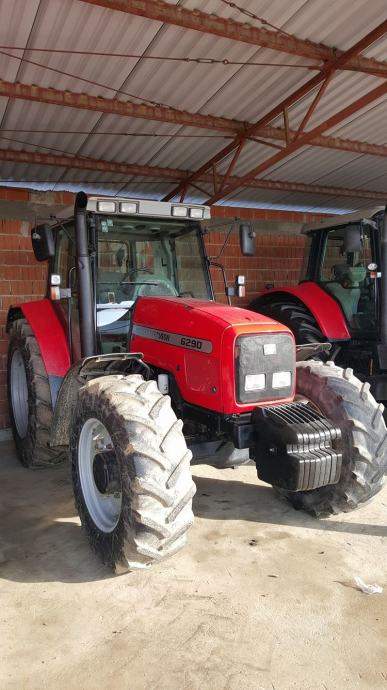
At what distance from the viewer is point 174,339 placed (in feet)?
10.9

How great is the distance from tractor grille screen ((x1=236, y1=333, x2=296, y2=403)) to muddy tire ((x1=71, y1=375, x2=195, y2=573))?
19.2 inches

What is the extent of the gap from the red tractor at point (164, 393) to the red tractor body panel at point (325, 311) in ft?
5.51

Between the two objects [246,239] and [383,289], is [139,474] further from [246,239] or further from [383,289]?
[383,289]

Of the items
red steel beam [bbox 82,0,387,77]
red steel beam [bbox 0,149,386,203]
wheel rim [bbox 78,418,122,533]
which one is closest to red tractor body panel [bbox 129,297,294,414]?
wheel rim [bbox 78,418,122,533]

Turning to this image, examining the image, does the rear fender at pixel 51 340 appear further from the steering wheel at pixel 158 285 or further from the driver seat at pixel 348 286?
the driver seat at pixel 348 286

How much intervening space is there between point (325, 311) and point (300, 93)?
6.69 ft

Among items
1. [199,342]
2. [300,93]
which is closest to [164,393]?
[199,342]

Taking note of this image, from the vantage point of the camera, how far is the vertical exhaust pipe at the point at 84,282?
3.53 meters

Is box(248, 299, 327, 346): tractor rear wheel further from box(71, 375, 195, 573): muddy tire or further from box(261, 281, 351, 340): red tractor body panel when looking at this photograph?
box(71, 375, 195, 573): muddy tire

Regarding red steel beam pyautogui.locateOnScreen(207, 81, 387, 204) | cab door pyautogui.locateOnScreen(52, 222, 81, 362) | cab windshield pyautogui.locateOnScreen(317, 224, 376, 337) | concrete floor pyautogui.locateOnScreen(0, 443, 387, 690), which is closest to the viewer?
concrete floor pyautogui.locateOnScreen(0, 443, 387, 690)

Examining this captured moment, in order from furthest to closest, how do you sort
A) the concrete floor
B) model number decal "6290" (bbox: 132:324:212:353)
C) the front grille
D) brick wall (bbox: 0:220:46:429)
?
brick wall (bbox: 0:220:46:429), model number decal "6290" (bbox: 132:324:212:353), the front grille, the concrete floor

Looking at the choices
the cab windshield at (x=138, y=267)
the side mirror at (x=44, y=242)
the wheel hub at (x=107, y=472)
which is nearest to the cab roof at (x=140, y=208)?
the cab windshield at (x=138, y=267)

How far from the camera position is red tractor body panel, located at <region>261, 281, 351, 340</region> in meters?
5.52

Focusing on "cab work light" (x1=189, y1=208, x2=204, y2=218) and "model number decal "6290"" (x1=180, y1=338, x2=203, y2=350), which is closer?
"model number decal "6290"" (x1=180, y1=338, x2=203, y2=350)
